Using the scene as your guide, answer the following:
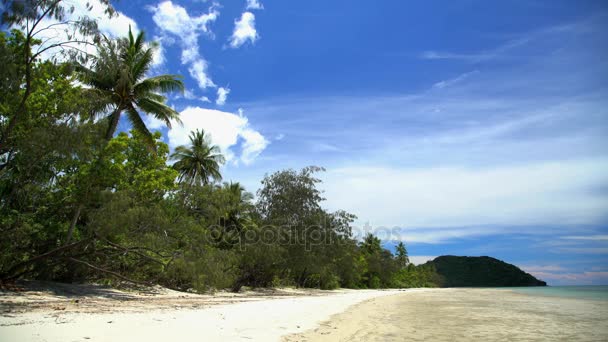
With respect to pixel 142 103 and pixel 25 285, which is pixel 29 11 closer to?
pixel 25 285

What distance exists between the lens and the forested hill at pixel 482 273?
136875mm

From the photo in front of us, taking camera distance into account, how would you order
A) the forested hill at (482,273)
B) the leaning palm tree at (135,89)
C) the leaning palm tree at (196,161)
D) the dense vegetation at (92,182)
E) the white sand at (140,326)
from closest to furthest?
the white sand at (140,326)
the dense vegetation at (92,182)
the leaning palm tree at (135,89)
the leaning palm tree at (196,161)
the forested hill at (482,273)

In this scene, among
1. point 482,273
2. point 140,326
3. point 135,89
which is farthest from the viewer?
point 482,273

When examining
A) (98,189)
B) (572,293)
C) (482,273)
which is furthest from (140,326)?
(482,273)

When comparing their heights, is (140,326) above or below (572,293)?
below

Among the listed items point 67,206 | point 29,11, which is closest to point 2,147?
point 67,206

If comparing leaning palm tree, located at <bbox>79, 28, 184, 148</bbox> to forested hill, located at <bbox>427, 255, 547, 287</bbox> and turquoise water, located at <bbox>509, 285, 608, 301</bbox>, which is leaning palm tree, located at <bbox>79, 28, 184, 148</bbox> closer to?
turquoise water, located at <bbox>509, 285, 608, 301</bbox>

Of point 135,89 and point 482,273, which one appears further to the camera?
point 482,273

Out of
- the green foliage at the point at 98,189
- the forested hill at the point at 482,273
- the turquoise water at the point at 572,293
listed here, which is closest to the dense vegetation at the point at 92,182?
the green foliage at the point at 98,189

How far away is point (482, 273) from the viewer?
142875 millimetres

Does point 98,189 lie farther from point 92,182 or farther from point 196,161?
point 196,161

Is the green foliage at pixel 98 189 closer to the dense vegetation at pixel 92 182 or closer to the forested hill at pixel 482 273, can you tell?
the dense vegetation at pixel 92 182

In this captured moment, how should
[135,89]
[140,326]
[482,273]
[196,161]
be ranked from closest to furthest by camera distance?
[140,326], [135,89], [196,161], [482,273]

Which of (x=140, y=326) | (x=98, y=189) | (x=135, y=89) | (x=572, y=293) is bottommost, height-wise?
(x=140, y=326)
